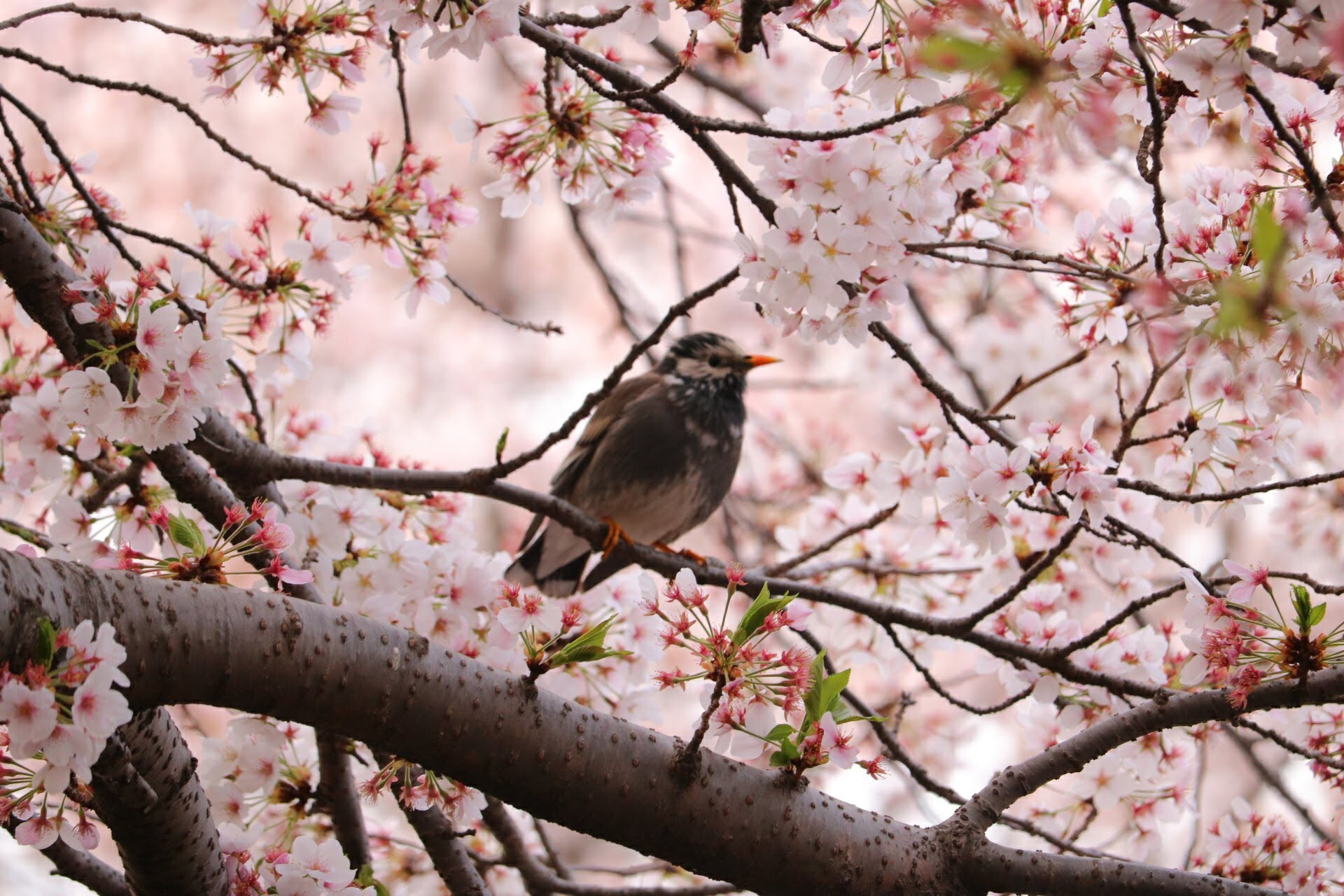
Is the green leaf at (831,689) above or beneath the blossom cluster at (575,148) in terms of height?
beneath

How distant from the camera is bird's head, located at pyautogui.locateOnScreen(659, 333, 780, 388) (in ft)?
11.5

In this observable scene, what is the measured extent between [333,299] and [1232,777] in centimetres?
898

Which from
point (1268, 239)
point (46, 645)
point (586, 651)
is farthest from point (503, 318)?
point (1268, 239)

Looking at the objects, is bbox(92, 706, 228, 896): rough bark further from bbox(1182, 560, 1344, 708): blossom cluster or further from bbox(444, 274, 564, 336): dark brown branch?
bbox(1182, 560, 1344, 708): blossom cluster

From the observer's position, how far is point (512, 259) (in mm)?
10750

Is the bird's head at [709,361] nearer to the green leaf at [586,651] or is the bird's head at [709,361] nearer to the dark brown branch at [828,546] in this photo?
the dark brown branch at [828,546]

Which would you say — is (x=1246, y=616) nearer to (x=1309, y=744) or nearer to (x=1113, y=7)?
(x=1309, y=744)

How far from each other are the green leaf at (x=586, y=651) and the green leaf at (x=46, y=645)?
0.57 m

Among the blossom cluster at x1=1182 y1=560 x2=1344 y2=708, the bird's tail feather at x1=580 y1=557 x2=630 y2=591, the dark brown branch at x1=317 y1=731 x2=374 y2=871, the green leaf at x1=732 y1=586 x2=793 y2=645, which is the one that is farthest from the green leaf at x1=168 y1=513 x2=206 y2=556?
the bird's tail feather at x1=580 y1=557 x2=630 y2=591

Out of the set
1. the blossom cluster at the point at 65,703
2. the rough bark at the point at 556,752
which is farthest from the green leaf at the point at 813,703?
the blossom cluster at the point at 65,703

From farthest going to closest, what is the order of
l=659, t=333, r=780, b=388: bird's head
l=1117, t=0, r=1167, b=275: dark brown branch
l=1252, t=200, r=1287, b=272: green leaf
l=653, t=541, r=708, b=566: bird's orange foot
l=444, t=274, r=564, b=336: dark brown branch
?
l=659, t=333, r=780, b=388: bird's head → l=653, t=541, r=708, b=566: bird's orange foot → l=444, t=274, r=564, b=336: dark brown branch → l=1117, t=0, r=1167, b=275: dark brown branch → l=1252, t=200, r=1287, b=272: green leaf

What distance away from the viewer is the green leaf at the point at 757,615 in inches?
53.9

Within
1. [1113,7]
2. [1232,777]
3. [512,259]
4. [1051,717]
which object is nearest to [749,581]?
[1051,717]

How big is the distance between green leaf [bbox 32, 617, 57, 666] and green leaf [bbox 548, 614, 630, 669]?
0.57 metres
